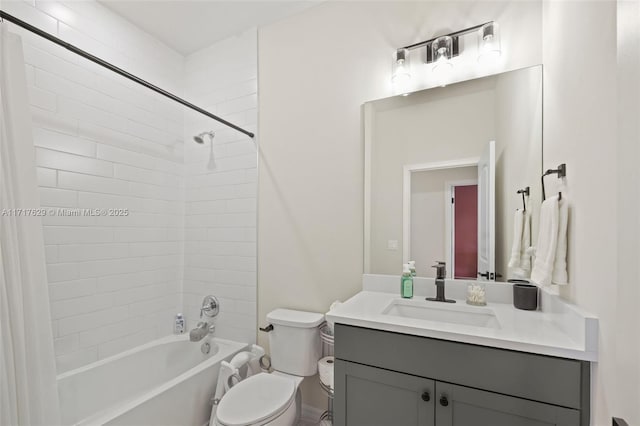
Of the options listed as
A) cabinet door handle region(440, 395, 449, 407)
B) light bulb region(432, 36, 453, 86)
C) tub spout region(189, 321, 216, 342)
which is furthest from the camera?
tub spout region(189, 321, 216, 342)

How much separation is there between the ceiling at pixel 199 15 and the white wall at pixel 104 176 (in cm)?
11

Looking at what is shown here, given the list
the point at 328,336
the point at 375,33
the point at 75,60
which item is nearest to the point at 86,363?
the point at 328,336

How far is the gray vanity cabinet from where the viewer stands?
95 cm

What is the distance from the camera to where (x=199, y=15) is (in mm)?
2139

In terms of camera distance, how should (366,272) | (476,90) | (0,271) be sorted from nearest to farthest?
1. (0,271)
2. (476,90)
3. (366,272)

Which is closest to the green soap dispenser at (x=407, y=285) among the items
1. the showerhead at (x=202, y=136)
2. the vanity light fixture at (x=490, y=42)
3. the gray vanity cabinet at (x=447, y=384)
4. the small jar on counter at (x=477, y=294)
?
the small jar on counter at (x=477, y=294)

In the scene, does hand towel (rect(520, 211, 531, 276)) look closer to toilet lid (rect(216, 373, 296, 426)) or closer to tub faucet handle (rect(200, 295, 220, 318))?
toilet lid (rect(216, 373, 296, 426))

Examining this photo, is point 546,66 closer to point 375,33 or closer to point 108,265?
point 375,33

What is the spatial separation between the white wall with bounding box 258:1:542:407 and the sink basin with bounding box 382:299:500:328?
1.25 feet

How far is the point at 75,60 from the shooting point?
1852 mm

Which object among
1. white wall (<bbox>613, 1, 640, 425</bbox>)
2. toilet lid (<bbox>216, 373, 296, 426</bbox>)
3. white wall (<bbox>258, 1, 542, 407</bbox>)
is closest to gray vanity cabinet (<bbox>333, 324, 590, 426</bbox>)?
toilet lid (<bbox>216, 373, 296, 426</bbox>)

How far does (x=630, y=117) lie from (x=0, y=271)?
1.82 metres

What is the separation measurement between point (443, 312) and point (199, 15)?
97.5 inches

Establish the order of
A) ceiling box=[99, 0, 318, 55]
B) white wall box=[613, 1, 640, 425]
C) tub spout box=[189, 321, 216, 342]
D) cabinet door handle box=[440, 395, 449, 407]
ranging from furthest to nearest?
tub spout box=[189, 321, 216, 342] < ceiling box=[99, 0, 318, 55] < cabinet door handle box=[440, 395, 449, 407] < white wall box=[613, 1, 640, 425]
